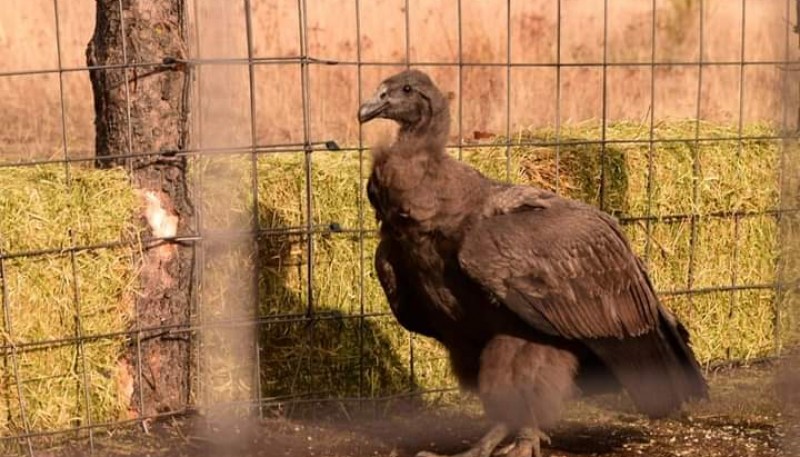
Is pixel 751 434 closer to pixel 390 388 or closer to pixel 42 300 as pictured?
pixel 390 388

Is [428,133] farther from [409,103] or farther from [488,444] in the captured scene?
[488,444]

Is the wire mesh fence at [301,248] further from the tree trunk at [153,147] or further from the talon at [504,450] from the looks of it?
the talon at [504,450]

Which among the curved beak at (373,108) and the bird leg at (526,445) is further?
the bird leg at (526,445)

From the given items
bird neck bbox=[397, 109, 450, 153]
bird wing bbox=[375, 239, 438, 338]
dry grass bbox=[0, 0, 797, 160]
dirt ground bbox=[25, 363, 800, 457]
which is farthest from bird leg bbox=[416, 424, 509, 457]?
dry grass bbox=[0, 0, 797, 160]

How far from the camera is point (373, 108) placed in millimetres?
5375

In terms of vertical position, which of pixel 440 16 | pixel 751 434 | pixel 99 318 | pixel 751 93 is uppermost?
pixel 440 16

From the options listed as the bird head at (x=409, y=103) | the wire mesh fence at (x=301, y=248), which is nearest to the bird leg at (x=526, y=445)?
the wire mesh fence at (x=301, y=248)

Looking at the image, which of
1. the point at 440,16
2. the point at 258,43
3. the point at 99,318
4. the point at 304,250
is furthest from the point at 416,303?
the point at 440,16

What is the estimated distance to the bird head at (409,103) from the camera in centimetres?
541

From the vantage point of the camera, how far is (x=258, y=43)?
10938 mm

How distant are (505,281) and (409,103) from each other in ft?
3.06

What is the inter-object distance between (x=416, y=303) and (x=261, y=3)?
6.07 metres

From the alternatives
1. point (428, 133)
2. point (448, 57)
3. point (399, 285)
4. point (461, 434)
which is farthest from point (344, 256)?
point (448, 57)

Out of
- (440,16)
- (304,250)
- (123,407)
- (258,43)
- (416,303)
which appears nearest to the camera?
(416,303)
